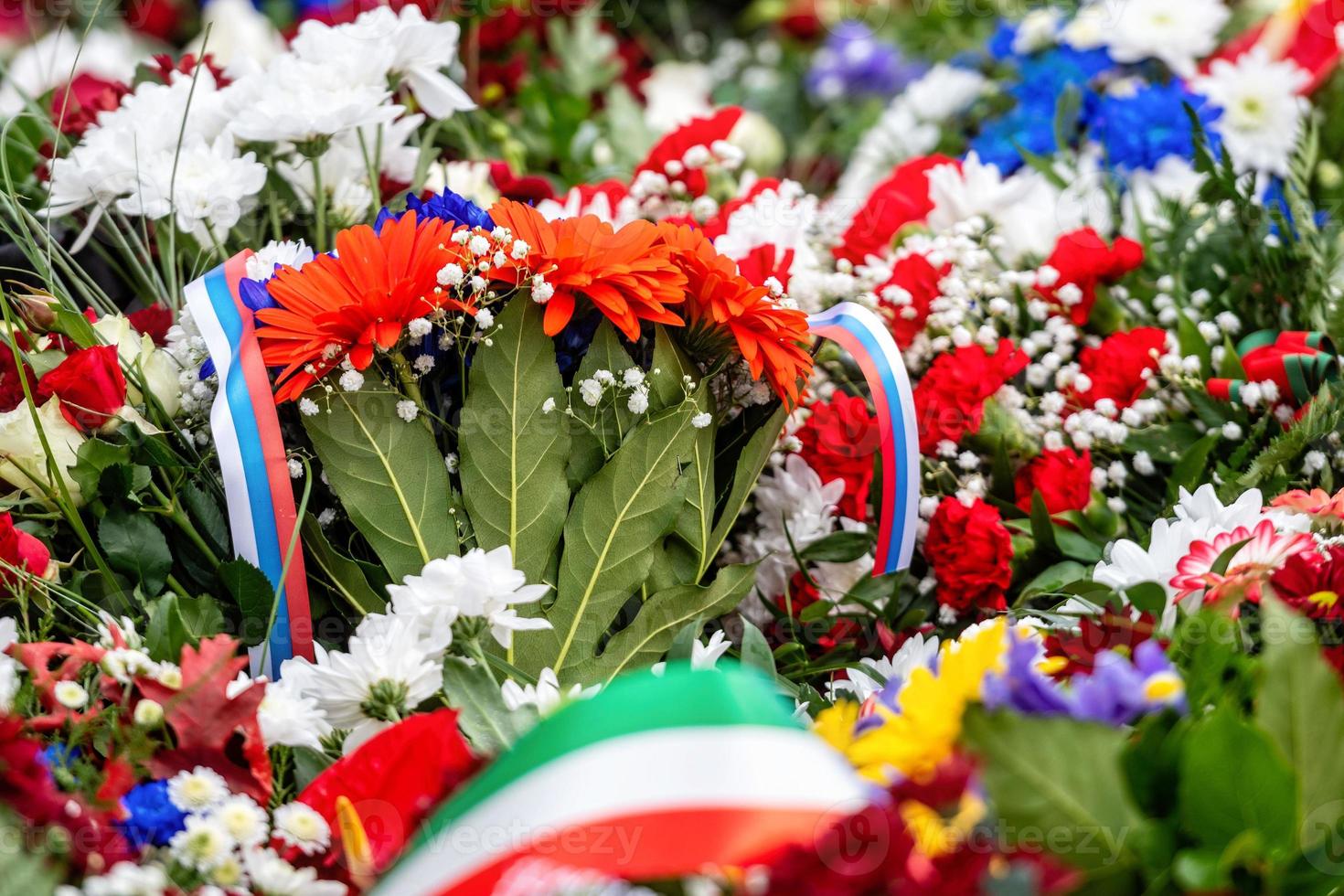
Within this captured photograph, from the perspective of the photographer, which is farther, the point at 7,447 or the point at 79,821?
the point at 7,447

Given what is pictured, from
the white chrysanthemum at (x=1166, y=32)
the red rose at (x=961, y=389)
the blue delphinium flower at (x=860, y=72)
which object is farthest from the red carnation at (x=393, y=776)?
the blue delphinium flower at (x=860, y=72)

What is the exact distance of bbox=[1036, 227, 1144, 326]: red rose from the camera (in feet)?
3.17

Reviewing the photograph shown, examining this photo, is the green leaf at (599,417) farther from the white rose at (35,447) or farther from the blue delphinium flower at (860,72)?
the blue delphinium flower at (860,72)

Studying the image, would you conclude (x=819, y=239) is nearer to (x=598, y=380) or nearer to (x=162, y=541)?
(x=598, y=380)

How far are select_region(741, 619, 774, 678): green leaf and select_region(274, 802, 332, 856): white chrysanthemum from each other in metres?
0.25

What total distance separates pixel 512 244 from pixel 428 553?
20 centimetres

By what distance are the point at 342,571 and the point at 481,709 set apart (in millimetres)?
172

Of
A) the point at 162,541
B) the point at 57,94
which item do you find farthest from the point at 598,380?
the point at 57,94

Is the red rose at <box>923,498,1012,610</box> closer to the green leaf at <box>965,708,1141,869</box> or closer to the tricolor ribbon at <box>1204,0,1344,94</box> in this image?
the green leaf at <box>965,708,1141,869</box>

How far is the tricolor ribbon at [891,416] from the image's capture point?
0.76 metres

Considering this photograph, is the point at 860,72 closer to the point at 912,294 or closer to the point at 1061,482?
the point at 912,294

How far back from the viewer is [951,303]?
95 centimetres

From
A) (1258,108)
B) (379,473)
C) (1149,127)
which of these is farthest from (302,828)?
(1258,108)

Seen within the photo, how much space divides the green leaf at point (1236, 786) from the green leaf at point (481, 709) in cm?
31
